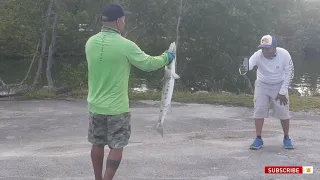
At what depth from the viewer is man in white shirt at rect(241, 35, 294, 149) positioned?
6277mm

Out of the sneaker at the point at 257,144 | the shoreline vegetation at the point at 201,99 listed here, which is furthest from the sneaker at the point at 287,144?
the shoreline vegetation at the point at 201,99

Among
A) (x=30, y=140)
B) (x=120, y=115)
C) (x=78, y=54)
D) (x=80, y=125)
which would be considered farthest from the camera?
(x=78, y=54)

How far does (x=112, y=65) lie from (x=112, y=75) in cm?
10

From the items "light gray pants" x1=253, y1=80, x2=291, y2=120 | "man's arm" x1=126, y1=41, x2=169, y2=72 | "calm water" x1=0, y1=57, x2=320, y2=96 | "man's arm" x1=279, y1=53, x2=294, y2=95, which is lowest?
"calm water" x1=0, y1=57, x2=320, y2=96

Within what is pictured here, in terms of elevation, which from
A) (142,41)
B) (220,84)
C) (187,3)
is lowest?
(220,84)

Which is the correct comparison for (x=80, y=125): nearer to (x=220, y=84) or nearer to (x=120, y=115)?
(x=120, y=115)

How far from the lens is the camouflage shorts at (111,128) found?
4270 millimetres

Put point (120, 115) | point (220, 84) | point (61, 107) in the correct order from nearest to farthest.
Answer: point (120, 115) → point (61, 107) → point (220, 84)

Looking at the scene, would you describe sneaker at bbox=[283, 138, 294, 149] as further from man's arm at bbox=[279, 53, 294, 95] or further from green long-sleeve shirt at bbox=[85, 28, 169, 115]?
green long-sleeve shirt at bbox=[85, 28, 169, 115]

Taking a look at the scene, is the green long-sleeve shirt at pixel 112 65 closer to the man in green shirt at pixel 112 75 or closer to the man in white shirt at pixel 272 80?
the man in green shirt at pixel 112 75

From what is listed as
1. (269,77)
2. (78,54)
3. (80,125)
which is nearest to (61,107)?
(80,125)

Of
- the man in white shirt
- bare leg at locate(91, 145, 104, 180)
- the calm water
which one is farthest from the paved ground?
the calm water

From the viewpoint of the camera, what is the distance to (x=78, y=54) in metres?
27.6

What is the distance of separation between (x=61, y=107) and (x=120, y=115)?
19.7 feet
